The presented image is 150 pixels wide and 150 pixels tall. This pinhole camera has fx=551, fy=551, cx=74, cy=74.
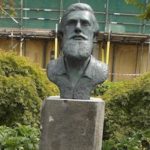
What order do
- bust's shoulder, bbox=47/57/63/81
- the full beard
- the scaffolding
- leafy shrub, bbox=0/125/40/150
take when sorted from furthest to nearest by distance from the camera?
the scaffolding
leafy shrub, bbox=0/125/40/150
bust's shoulder, bbox=47/57/63/81
the full beard

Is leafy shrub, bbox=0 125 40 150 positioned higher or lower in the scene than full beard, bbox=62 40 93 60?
lower

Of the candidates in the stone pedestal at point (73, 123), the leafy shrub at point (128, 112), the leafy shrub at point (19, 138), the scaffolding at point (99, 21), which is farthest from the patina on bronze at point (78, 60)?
the scaffolding at point (99, 21)

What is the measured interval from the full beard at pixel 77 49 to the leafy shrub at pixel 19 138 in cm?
157

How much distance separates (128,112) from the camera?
7.39 meters

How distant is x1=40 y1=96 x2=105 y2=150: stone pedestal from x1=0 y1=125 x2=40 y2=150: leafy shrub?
125 cm

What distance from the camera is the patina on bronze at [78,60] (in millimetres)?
5023

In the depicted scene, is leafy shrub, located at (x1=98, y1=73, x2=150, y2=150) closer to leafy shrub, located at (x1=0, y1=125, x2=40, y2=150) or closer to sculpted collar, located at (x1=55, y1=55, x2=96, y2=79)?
leafy shrub, located at (x1=0, y1=125, x2=40, y2=150)

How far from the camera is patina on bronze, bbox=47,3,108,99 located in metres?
5.02

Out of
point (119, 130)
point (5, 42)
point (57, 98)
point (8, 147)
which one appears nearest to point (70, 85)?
point (57, 98)

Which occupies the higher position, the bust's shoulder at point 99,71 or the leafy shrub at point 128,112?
the bust's shoulder at point 99,71

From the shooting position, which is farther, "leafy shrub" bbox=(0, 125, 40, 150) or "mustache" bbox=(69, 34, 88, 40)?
"leafy shrub" bbox=(0, 125, 40, 150)

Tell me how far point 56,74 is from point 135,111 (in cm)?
243

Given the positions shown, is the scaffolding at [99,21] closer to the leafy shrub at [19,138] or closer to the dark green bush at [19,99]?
the dark green bush at [19,99]

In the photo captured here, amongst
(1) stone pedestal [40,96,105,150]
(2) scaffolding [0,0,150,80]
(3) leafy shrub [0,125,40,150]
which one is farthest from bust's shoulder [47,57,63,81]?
(2) scaffolding [0,0,150,80]
